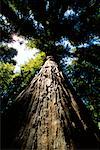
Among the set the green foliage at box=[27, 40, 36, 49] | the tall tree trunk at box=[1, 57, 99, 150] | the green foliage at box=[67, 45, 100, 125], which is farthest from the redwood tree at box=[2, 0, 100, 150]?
the green foliage at box=[27, 40, 36, 49]

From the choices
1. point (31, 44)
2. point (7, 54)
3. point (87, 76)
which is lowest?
point (87, 76)

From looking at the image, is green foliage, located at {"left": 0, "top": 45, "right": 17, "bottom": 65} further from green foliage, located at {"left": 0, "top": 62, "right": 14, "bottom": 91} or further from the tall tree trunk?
A: the tall tree trunk

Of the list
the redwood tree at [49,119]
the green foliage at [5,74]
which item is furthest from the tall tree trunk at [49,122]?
the green foliage at [5,74]

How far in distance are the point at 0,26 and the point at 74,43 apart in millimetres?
2885

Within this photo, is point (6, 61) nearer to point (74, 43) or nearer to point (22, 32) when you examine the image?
point (22, 32)

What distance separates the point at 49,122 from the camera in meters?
2.92

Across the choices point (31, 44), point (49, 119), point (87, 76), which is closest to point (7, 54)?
point (31, 44)

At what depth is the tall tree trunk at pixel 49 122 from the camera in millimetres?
2549

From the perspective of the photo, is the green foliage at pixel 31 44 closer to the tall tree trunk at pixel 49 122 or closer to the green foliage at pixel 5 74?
the green foliage at pixel 5 74

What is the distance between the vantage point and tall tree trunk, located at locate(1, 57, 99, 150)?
255cm

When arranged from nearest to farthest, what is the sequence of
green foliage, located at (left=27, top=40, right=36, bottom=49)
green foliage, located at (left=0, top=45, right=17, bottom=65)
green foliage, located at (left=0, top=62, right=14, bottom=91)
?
green foliage, located at (left=27, top=40, right=36, bottom=49) → green foliage, located at (left=0, top=45, right=17, bottom=65) → green foliage, located at (left=0, top=62, right=14, bottom=91)

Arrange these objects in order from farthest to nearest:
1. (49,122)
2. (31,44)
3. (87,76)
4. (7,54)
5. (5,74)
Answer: (5,74), (7,54), (87,76), (31,44), (49,122)

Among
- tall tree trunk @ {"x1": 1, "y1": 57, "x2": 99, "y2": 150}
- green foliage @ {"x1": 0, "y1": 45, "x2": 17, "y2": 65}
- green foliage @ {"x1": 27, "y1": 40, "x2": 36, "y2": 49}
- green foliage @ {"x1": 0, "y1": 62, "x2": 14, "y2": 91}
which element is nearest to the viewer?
tall tree trunk @ {"x1": 1, "y1": 57, "x2": 99, "y2": 150}

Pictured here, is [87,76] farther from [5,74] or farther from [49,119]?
[49,119]
